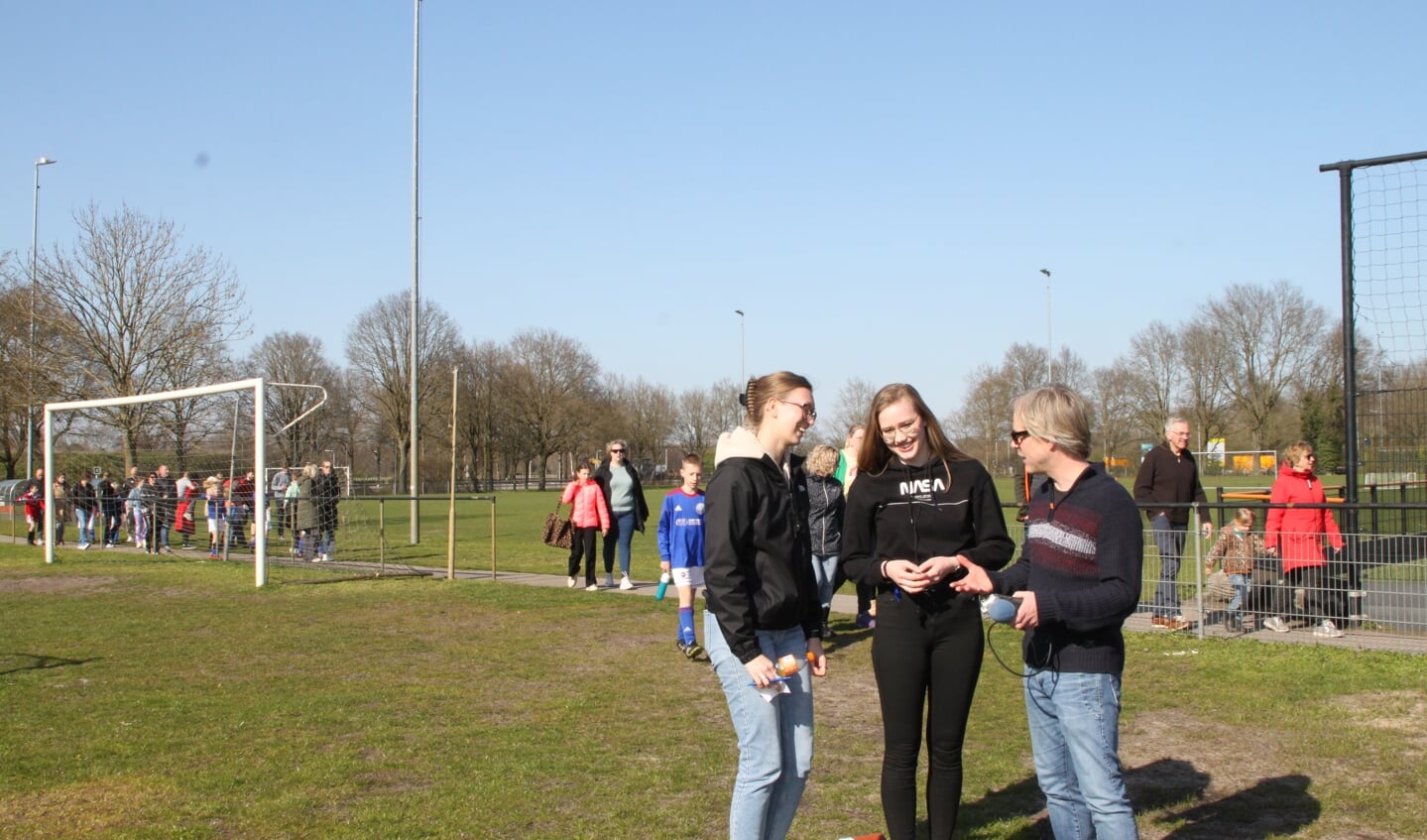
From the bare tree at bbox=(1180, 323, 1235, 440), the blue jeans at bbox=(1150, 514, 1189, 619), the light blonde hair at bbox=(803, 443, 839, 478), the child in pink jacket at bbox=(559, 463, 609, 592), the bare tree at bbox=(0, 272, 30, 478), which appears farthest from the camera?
the bare tree at bbox=(1180, 323, 1235, 440)

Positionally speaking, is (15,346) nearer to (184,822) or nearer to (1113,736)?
(184,822)

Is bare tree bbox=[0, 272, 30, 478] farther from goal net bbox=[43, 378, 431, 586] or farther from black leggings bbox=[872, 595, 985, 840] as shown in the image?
black leggings bbox=[872, 595, 985, 840]

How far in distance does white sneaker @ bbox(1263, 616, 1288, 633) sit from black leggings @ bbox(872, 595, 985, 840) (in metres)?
6.58

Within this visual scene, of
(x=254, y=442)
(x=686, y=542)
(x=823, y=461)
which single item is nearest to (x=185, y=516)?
(x=254, y=442)

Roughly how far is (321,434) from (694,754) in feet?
196

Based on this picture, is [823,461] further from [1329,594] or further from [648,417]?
[648,417]

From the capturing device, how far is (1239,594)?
9.98 m

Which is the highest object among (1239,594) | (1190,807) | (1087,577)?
(1087,577)

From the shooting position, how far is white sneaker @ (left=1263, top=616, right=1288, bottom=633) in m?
9.73

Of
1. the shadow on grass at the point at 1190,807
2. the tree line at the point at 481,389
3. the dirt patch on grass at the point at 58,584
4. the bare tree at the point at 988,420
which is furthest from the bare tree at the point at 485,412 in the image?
the shadow on grass at the point at 1190,807

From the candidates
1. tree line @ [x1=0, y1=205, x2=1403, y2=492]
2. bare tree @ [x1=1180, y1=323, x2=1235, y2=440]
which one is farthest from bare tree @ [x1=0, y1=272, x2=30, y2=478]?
bare tree @ [x1=1180, y1=323, x2=1235, y2=440]

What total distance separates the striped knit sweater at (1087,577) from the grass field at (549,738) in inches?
63.0

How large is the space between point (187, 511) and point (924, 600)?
71.8 feet

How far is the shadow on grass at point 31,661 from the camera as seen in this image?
9.31m
